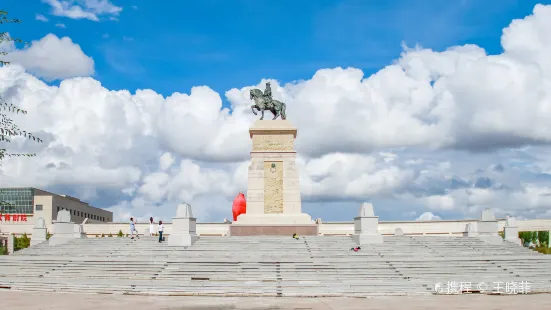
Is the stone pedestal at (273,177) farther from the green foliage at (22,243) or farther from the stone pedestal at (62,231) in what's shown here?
the green foliage at (22,243)

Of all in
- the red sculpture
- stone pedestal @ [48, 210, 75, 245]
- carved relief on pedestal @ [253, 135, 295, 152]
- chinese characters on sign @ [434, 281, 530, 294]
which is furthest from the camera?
the red sculpture

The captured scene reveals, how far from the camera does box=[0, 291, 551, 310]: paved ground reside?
20.8 meters

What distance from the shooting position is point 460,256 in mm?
32094

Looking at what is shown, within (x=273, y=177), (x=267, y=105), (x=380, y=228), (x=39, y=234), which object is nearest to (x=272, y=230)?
(x=273, y=177)

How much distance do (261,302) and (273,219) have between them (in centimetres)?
1934

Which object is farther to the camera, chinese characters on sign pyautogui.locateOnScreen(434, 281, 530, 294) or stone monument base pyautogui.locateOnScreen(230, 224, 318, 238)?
stone monument base pyautogui.locateOnScreen(230, 224, 318, 238)

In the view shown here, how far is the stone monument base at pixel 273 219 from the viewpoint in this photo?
1647 inches

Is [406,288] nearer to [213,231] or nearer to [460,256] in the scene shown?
[460,256]

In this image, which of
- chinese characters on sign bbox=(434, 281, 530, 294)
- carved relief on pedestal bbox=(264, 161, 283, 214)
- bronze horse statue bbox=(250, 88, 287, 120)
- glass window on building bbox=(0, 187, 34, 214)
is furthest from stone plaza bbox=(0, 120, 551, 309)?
glass window on building bbox=(0, 187, 34, 214)

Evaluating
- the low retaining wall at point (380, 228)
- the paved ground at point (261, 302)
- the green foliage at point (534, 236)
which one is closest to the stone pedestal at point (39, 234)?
the low retaining wall at point (380, 228)

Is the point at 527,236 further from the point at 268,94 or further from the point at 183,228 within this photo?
the point at 183,228

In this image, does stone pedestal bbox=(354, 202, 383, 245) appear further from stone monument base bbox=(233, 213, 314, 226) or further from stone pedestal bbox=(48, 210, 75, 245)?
stone pedestal bbox=(48, 210, 75, 245)

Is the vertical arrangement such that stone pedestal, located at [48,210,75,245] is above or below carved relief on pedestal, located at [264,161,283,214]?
below

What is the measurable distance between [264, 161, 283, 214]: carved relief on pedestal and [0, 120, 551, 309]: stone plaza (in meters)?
0.49
